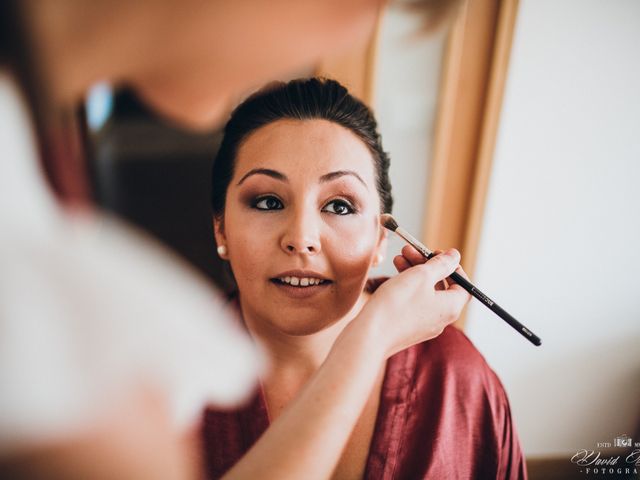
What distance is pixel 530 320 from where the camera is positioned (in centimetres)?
80

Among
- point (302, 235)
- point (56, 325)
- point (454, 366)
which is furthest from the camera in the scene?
point (454, 366)

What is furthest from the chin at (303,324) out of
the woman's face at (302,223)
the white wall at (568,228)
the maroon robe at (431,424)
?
the white wall at (568,228)

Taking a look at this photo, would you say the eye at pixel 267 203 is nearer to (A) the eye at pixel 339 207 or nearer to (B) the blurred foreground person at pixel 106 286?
(A) the eye at pixel 339 207

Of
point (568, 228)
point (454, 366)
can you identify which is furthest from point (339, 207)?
point (568, 228)

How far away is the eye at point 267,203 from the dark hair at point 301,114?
0.23 feet

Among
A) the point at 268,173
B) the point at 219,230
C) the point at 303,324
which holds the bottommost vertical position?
the point at 303,324

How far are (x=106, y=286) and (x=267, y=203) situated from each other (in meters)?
0.28

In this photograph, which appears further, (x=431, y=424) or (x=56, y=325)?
(x=431, y=424)

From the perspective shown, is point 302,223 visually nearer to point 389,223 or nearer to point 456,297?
point 389,223

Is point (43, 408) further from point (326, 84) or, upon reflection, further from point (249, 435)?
point (326, 84)

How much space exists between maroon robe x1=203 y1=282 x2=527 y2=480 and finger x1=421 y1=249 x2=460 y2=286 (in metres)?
0.19

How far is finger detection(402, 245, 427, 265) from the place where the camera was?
0.57m

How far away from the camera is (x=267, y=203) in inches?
22.0

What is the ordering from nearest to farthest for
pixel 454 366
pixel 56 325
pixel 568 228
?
pixel 56 325 → pixel 454 366 → pixel 568 228
